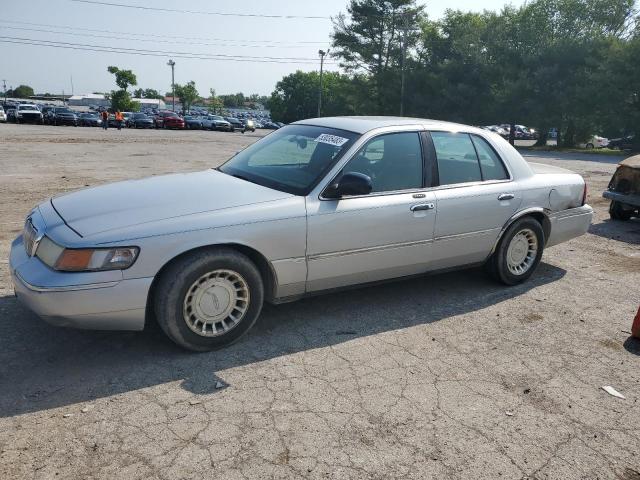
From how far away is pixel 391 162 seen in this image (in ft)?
15.2

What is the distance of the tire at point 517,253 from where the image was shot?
5344 mm

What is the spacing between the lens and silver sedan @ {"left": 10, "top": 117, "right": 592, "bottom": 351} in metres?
3.46

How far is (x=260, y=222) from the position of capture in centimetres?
383

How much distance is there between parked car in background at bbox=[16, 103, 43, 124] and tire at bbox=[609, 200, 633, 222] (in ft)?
145

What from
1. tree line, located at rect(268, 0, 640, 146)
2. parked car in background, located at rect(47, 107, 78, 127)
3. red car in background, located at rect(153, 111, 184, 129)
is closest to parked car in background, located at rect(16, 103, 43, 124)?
parked car in background, located at rect(47, 107, 78, 127)

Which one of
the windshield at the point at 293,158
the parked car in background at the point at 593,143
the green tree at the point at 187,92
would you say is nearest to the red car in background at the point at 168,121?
the parked car in background at the point at 593,143

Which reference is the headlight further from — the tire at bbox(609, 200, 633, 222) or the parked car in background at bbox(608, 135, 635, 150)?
the parked car in background at bbox(608, 135, 635, 150)

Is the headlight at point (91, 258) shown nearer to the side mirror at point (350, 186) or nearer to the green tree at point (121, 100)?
the side mirror at point (350, 186)

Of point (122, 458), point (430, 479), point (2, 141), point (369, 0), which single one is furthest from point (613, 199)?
point (369, 0)

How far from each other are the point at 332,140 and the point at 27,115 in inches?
1787

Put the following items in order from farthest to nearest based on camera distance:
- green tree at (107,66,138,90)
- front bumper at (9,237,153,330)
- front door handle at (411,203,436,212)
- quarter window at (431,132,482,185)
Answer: green tree at (107,66,138,90)
quarter window at (431,132,482,185)
front door handle at (411,203,436,212)
front bumper at (9,237,153,330)

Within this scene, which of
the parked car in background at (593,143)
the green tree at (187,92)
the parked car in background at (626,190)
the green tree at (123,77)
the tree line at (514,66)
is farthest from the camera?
the green tree at (187,92)

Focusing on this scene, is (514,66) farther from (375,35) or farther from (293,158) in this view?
(293,158)

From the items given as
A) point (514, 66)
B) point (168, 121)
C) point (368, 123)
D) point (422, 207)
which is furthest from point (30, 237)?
point (168, 121)
